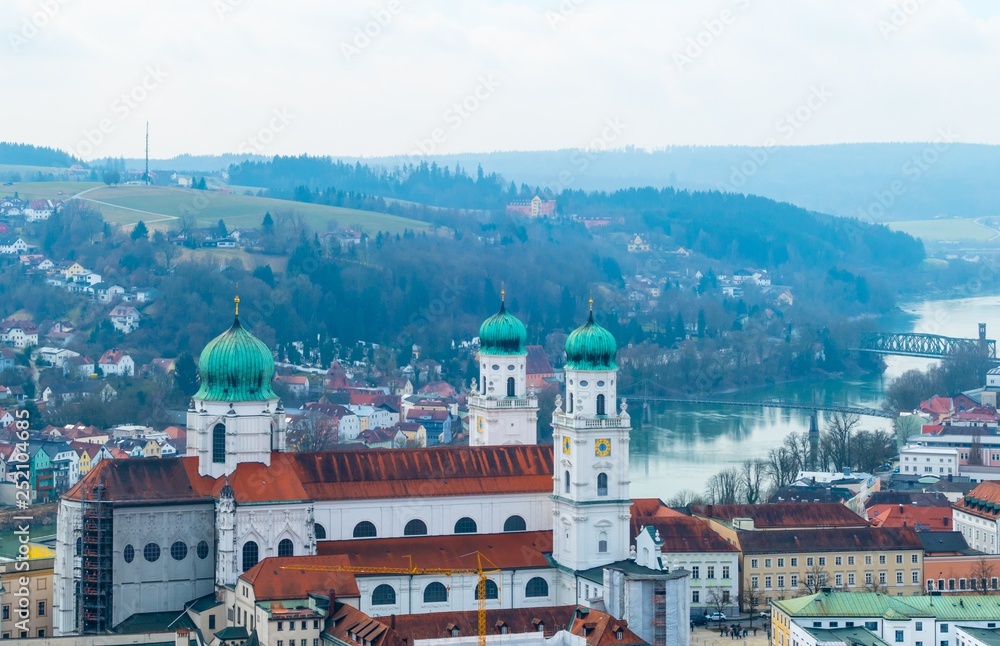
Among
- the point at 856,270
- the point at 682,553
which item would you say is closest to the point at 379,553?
the point at 682,553

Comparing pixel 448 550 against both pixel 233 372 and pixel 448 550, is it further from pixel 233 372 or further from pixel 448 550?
pixel 233 372

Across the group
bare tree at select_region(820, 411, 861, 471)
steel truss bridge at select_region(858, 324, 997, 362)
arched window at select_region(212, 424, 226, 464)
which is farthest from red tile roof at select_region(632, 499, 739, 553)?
Result: steel truss bridge at select_region(858, 324, 997, 362)

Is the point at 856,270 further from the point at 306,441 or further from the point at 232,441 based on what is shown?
the point at 232,441

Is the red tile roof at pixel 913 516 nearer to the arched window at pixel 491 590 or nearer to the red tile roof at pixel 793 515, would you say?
the red tile roof at pixel 793 515

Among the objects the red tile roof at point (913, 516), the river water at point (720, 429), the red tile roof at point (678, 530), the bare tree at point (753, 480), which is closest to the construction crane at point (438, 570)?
the red tile roof at point (678, 530)

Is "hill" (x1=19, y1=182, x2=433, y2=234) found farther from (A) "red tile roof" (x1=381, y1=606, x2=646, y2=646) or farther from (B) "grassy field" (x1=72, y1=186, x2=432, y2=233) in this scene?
(A) "red tile roof" (x1=381, y1=606, x2=646, y2=646)
